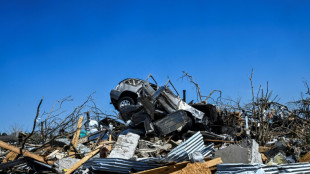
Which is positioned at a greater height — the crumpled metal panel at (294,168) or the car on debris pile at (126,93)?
the car on debris pile at (126,93)

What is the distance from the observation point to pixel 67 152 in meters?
9.63

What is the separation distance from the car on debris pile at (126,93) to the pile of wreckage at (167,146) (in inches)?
49.9

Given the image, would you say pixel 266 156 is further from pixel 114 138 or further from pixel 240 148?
pixel 114 138

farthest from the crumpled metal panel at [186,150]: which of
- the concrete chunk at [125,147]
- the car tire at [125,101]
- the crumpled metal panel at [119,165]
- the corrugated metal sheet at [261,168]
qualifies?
the car tire at [125,101]

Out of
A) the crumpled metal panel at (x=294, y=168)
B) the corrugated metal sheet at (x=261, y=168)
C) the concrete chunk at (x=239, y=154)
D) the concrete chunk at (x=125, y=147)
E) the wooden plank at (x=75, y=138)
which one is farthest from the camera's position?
the wooden plank at (x=75, y=138)

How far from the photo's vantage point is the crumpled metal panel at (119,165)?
7.39m

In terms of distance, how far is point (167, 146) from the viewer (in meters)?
10.0

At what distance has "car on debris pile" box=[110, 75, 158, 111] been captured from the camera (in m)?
14.7

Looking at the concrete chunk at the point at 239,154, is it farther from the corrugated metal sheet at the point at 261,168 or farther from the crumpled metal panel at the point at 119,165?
the crumpled metal panel at the point at 119,165

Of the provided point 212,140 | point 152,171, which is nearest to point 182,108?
point 212,140

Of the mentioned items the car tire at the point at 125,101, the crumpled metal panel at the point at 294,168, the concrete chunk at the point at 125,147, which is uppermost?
the car tire at the point at 125,101

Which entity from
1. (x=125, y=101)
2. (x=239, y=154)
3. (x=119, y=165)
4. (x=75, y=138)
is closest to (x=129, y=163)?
(x=119, y=165)

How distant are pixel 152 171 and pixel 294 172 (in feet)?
9.61

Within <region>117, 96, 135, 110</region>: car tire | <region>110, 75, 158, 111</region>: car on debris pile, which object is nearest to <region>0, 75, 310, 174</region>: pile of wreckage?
<region>117, 96, 135, 110</region>: car tire
